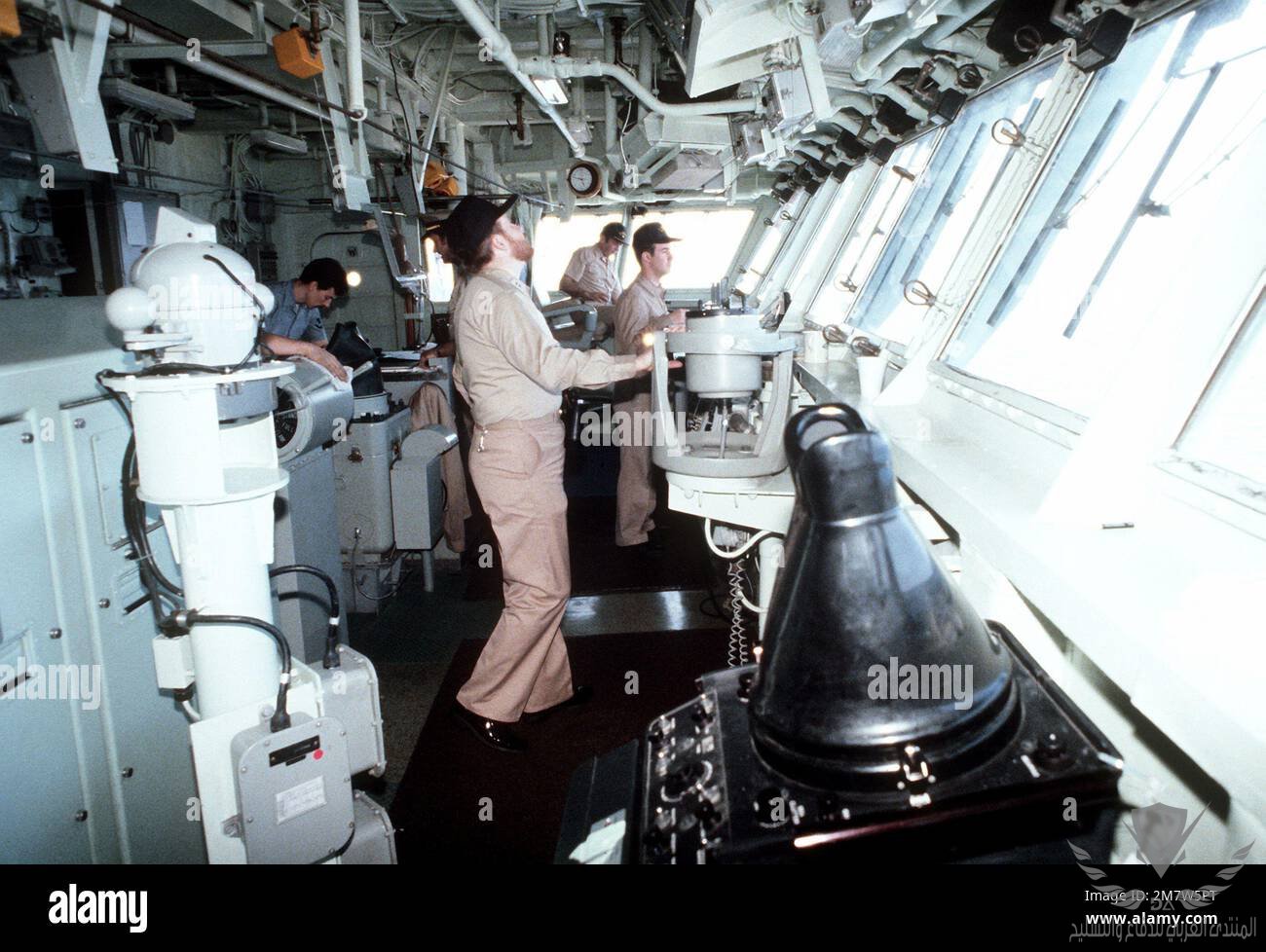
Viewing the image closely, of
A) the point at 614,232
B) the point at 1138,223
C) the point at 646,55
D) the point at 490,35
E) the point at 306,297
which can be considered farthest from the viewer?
the point at 614,232

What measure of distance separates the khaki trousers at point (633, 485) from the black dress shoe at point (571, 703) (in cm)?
173

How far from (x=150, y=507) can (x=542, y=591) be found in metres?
1.29

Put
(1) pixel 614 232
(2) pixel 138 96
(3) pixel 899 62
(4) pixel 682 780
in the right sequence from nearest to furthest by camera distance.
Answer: (4) pixel 682 780, (3) pixel 899 62, (2) pixel 138 96, (1) pixel 614 232

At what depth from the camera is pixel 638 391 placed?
475 cm

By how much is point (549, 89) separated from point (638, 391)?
6.28 ft

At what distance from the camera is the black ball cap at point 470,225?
2740mm

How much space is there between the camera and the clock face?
7.32 metres

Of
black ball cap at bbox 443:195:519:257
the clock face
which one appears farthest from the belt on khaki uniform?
the clock face

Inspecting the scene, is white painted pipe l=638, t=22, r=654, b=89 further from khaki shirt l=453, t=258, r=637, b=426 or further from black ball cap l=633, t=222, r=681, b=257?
khaki shirt l=453, t=258, r=637, b=426

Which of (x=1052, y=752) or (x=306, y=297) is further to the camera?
Answer: (x=306, y=297)

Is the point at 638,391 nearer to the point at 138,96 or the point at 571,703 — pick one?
the point at 571,703

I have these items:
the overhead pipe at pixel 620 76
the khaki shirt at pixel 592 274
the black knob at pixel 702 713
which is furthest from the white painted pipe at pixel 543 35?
the black knob at pixel 702 713

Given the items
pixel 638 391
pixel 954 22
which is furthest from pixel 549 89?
pixel 954 22

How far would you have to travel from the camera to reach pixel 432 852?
2314 mm
